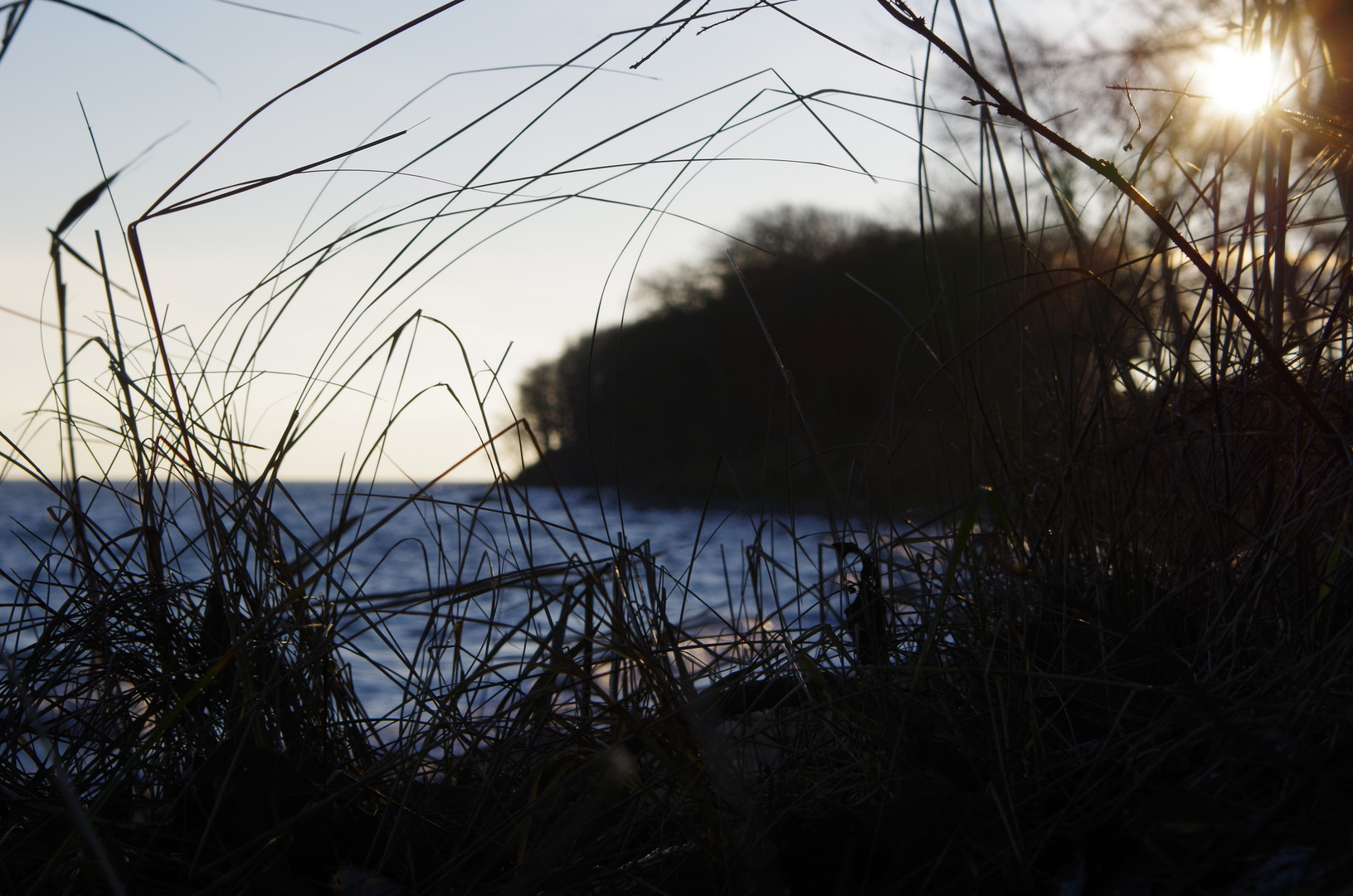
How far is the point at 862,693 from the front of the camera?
0.65 metres

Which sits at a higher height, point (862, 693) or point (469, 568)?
point (862, 693)

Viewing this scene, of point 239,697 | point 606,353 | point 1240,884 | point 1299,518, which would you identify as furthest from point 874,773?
point 606,353

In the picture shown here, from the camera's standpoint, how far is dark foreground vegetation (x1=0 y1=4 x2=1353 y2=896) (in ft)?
1.76

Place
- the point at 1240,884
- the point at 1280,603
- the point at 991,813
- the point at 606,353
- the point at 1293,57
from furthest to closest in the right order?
1. the point at 606,353
2. the point at 1293,57
3. the point at 1280,603
4. the point at 991,813
5. the point at 1240,884

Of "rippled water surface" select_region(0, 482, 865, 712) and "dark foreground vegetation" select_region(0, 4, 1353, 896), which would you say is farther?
"rippled water surface" select_region(0, 482, 865, 712)

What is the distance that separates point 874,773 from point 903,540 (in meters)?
0.24

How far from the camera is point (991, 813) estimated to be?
1.87 feet

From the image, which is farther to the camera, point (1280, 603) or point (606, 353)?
point (606, 353)

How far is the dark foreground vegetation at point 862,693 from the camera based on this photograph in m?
Answer: 0.54

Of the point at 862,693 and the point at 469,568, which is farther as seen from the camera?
the point at 469,568

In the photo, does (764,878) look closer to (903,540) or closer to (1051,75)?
(903,540)

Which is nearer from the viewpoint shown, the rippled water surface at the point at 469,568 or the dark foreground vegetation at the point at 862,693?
the dark foreground vegetation at the point at 862,693

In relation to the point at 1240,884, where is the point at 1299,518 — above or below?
above

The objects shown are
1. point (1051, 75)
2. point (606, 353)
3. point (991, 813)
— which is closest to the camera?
point (991, 813)
